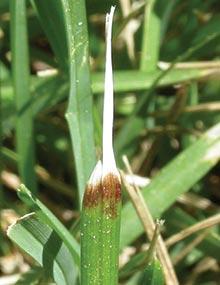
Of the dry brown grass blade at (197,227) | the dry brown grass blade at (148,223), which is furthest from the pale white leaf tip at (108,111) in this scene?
the dry brown grass blade at (197,227)

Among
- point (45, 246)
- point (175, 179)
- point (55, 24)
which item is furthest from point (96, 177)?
point (175, 179)

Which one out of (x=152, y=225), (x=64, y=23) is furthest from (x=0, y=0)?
(x=152, y=225)

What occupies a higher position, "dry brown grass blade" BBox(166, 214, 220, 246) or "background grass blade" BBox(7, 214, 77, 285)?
"background grass blade" BBox(7, 214, 77, 285)

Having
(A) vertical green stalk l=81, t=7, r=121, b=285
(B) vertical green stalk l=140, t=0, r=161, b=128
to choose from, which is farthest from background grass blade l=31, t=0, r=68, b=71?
(B) vertical green stalk l=140, t=0, r=161, b=128

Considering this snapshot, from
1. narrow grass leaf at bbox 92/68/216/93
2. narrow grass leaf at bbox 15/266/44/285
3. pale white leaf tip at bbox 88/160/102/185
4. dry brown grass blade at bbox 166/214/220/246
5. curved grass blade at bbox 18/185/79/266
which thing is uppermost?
narrow grass leaf at bbox 92/68/216/93

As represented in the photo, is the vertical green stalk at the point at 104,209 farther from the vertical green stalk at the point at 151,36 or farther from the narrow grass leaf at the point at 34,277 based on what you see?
the vertical green stalk at the point at 151,36

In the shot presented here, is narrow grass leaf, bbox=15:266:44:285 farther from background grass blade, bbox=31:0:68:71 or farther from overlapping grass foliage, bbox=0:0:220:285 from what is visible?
background grass blade, bbox=31:0:68:71
